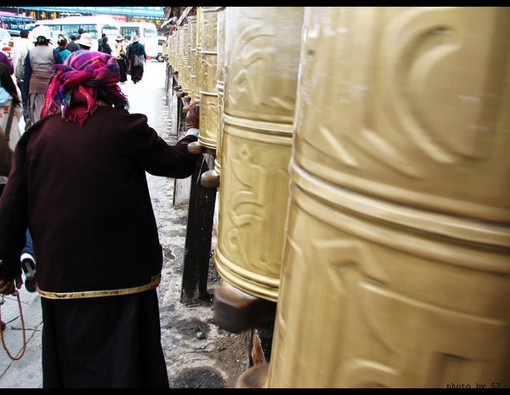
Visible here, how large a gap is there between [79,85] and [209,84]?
881 mm

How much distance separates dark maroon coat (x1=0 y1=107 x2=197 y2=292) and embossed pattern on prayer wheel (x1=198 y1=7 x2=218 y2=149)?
552 mm

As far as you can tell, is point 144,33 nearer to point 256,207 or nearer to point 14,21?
point 14,21

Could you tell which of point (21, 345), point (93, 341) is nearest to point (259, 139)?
point (93, 341)

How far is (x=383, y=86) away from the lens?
1.64ft

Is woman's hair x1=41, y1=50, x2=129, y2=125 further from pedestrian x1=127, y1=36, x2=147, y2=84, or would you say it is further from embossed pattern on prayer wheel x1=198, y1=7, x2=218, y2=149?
pedestrian x1=127, y1=36, x2=147, y2=84

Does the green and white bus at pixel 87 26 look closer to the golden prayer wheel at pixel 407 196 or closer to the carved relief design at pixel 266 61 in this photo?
the carved relief design at pixel 266 61

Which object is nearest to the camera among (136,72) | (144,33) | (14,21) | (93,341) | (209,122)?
(93,341)

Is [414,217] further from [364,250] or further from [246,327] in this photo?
[246,327]

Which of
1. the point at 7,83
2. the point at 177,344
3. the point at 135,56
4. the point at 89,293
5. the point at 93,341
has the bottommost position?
the point at 177,344

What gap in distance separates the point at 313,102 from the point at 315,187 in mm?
114

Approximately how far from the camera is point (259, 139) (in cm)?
107

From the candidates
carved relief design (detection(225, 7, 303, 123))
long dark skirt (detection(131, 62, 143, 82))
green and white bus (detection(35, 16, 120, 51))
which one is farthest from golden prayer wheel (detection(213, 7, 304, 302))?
green and white bus (detection(35, 16, 120, 51))

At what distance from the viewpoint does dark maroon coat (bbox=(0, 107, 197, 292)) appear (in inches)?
59.3

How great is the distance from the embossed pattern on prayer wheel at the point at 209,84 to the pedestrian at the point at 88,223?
485 mm
